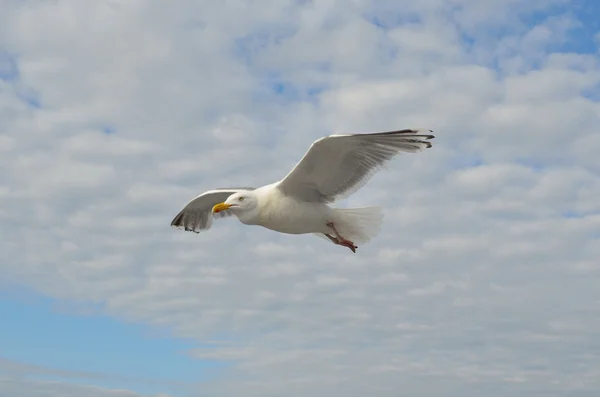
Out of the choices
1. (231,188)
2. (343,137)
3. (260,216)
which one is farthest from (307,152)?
(231,188)

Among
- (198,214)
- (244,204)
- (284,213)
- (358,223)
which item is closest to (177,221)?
(198,214)

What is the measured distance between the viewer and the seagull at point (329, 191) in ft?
40.1

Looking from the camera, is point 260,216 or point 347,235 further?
point 347,235

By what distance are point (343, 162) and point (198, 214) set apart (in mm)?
4698

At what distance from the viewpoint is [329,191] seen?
13.3m

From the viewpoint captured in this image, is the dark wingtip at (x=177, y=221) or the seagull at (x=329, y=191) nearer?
the seagull at (x=329, y=191)

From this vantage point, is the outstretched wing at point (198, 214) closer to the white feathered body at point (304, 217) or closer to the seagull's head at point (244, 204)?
the seagull's head at point (244, 204)

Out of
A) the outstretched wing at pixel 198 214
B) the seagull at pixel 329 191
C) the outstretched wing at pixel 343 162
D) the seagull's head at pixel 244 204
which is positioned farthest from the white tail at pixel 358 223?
the outstretched wing at pixel 198 214

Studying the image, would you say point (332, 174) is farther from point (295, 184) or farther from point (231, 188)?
point (231, 188)

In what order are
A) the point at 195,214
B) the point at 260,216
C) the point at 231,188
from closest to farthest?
1. the point at 260,216
2. the point at 231,188
3. the point at 195,214

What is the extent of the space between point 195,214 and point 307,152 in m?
4.88

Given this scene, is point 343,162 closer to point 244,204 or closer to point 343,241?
point 343,241

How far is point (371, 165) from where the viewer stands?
1276 cm

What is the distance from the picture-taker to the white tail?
13.6m
